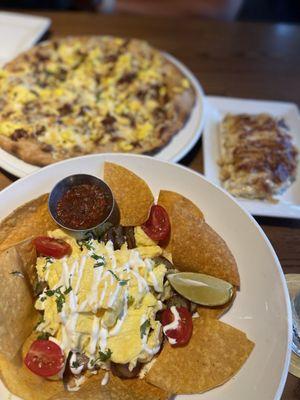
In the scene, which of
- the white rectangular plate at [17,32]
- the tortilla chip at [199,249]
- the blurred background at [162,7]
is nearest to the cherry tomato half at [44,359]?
the tortilla chip at [199,249]

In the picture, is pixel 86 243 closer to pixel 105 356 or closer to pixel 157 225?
pixel 157 225

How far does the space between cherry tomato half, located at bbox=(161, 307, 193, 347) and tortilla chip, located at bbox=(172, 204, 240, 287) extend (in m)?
0.22

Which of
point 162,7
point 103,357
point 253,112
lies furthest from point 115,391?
point 162,7

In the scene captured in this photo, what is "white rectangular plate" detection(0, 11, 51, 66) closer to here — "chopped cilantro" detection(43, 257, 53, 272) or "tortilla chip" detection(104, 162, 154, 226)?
"tortilla chip" detection(104, 162, 154, 226)

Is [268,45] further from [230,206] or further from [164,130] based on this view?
[230,206]

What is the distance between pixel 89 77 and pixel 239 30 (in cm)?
165

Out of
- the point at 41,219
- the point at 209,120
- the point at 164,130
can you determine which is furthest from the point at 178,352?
the point at 209,120

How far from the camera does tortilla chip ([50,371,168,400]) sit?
1.51 metres

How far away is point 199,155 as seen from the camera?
2703 mm

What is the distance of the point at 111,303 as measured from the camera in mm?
1606

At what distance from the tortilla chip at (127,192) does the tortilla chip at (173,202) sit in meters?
0.06

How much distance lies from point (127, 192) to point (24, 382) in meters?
1.01

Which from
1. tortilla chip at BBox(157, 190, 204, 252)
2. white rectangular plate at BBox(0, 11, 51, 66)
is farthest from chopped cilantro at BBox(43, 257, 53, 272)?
white rectangular plate at BBox(0, 11, 51, 66)

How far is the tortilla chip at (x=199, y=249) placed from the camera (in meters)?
1.85
